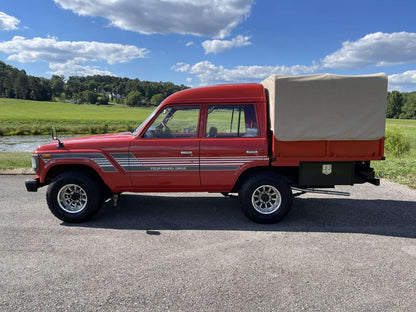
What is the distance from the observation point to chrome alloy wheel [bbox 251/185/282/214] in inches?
186

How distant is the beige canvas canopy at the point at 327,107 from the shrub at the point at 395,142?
469 inches

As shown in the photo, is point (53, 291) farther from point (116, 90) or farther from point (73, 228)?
point (116, 90)

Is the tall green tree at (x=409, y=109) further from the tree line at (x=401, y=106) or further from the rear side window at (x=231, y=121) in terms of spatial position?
the rear side window at (x=231, y=121)

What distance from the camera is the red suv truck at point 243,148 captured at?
4547 millimetres

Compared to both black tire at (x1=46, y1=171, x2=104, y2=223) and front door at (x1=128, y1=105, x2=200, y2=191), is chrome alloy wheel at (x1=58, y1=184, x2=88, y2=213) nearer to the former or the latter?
black tire at (x1=46, y1=171, x2=104, y2=223)

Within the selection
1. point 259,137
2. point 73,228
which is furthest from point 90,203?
point 259,137

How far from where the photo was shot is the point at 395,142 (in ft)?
48.0

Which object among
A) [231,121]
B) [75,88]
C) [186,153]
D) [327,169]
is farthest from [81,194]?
[75,88]

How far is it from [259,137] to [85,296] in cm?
325

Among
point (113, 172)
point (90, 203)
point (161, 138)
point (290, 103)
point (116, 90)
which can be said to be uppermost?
point (116, 90)

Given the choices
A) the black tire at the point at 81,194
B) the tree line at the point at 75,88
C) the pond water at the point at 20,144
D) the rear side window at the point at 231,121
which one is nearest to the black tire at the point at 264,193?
the rear side window at the point at 231,121

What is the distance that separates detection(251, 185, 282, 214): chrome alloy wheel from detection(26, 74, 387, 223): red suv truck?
0.05ft

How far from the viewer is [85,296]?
2.83m

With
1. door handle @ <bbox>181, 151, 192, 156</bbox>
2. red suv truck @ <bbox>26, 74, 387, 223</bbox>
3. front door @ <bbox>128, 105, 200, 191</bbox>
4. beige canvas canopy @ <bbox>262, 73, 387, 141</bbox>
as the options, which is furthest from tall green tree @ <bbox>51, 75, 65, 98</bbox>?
beige canvas canopy @ <bbox>262, 73, 387, 141</bbox>
